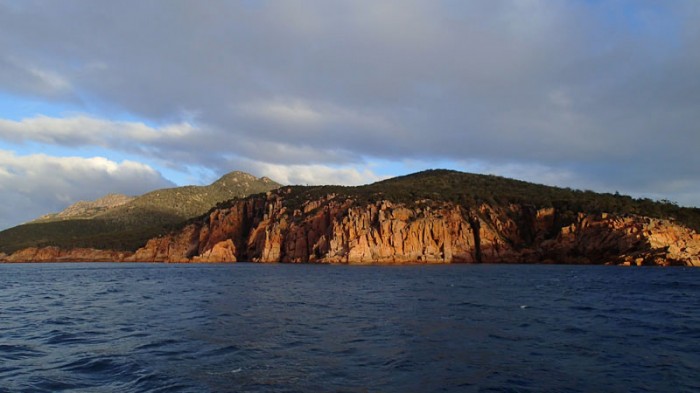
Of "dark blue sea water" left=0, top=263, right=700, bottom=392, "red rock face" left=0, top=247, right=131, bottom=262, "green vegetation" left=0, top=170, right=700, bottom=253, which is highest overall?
"green vegetation" left=0, top=170, right=700, bottom=253

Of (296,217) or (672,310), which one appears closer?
(672,310)

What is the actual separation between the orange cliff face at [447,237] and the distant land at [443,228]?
24 cm

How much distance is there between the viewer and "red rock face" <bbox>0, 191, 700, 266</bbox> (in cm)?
9519

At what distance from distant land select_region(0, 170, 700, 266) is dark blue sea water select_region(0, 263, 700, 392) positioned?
67.6 metres

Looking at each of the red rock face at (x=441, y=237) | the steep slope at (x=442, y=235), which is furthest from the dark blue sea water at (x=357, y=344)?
the red rock face at (x=441, y=237)

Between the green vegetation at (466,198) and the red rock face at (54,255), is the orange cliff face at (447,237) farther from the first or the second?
the red rock face at (54,255)

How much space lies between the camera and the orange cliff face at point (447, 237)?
95.1 metres

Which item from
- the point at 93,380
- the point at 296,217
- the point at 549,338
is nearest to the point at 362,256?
the point at 296,217

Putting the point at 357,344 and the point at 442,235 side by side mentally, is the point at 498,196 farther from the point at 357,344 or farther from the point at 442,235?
the point at 357,344

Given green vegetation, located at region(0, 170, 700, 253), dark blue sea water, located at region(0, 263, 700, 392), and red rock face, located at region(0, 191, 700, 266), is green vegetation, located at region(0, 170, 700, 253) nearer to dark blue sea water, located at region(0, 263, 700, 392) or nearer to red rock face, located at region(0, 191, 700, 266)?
red rock face, located at region(0, 191, 700, 266)

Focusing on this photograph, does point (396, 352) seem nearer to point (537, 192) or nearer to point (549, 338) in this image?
point (549, 338)

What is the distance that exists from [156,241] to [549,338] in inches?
6231

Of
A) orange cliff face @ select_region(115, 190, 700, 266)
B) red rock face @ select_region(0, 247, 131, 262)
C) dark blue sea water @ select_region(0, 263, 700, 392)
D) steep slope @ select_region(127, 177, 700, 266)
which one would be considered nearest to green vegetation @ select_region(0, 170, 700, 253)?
steep slope @ select_region(127, 177, 700, 266)

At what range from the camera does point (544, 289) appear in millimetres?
45594
